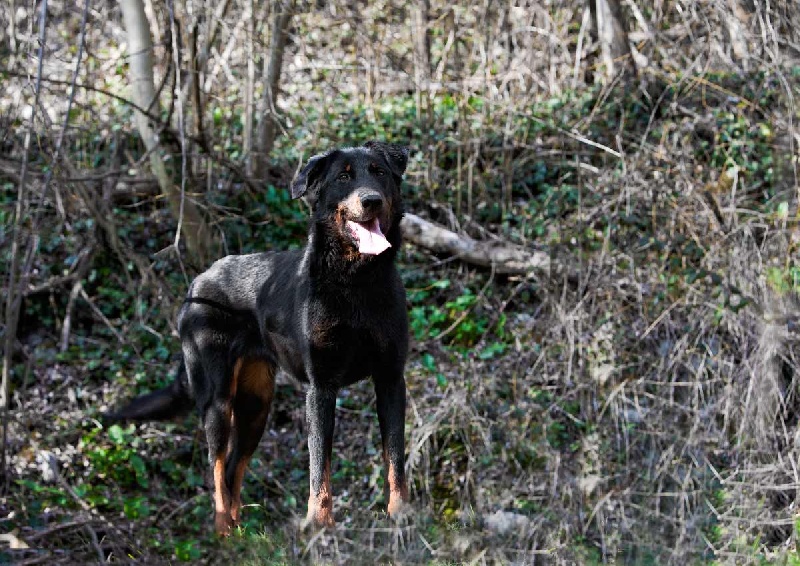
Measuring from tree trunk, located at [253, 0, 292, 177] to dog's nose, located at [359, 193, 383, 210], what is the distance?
13.4 feet

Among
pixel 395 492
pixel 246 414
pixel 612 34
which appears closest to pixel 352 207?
pixel 395 492

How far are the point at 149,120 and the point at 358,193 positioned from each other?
16.1 ft

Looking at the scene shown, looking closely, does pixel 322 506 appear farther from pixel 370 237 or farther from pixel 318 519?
pixel 370 237

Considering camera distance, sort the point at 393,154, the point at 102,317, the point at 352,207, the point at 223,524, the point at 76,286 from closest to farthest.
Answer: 1. the point at 352,207
2. the point at 393,154
3. the point at 223,524
4. the point at 102,317
5. the point at 76,286

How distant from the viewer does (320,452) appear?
5.05m

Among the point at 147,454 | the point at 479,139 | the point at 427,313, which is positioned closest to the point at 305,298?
the point at 147,454

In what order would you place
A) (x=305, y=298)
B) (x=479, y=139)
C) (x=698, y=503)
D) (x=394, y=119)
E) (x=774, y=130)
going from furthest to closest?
(x=394, y=119)
(x=479, y=139)
(x=774, y=130)
(x=698, y=503)
(x=305, y=298)

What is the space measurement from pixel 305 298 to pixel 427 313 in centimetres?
468

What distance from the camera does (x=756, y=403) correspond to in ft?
25.0

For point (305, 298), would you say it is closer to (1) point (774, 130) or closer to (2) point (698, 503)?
(2) point (698, 503)

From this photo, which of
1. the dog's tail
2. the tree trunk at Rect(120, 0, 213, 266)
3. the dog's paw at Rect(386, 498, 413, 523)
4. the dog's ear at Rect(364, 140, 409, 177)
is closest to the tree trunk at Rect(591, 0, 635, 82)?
the tree trunk at Rect(120, 0, 213, 266)

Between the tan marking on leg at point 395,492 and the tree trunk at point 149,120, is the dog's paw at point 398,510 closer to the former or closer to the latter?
the tan marking on leg at point 395,492

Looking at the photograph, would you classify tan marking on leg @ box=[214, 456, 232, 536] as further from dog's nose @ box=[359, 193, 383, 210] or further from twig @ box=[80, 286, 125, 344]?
twig @ box=[80, 286, 125, 344]

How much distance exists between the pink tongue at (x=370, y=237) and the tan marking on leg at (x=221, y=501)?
5.82ft
